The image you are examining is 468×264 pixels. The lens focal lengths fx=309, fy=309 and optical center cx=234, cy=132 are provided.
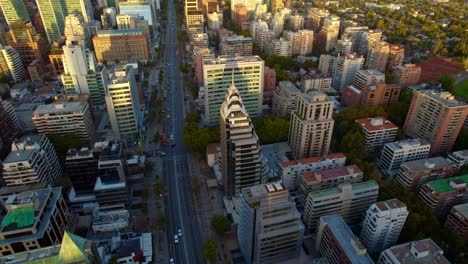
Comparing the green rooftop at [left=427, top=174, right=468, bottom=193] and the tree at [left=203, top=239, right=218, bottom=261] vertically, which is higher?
the green rooftop at [left=427, top=174, right=468, bottom=193]

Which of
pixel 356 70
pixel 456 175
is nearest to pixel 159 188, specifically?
pixel 456 175

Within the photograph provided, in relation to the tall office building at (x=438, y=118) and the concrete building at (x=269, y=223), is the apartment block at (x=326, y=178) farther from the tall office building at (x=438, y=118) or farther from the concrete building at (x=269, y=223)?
the tall office building at (x=438, y=118)

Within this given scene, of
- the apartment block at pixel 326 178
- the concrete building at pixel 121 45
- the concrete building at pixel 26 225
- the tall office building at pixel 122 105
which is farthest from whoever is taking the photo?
the concrete building at pixel 121 45

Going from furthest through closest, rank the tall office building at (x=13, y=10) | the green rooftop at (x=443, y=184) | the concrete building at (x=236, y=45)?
1. the tall office building at (x=13, y=10)
2. the concrete building at (x=236, y=45)
3. the green rooftop at (x=443, y=184)

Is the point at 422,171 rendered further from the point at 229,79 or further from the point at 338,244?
the point at 229,79

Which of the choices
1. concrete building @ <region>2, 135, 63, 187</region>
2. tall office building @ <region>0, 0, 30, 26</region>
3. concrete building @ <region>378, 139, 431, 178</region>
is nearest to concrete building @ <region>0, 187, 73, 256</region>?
concrete building @ <region>2, 135, 63, 187</region>

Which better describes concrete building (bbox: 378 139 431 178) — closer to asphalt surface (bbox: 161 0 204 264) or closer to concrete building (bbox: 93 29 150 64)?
asphalt surface (bbox: 161 0 204 264)

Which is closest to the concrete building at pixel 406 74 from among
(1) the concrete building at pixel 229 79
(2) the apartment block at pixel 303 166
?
(1) the concrete building at pixel 229 79
